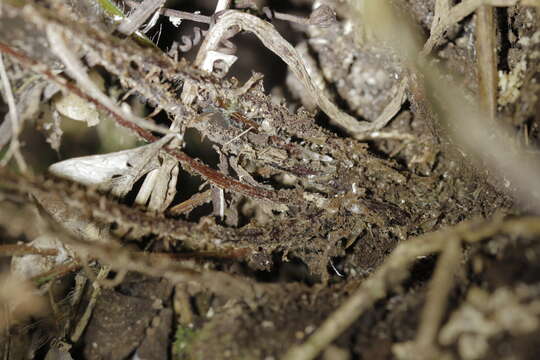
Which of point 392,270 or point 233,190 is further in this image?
point 233,190

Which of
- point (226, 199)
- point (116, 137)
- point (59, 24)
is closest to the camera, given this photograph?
point (59, 24)

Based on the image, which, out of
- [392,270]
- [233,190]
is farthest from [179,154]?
[392,270]

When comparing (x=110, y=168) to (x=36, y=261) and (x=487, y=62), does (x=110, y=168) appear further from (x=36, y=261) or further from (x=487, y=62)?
(x=487, y=62)

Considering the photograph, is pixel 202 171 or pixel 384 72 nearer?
pixel 202 171

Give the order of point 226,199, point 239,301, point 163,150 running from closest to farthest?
point 239,301
point 163,150
point 226,199

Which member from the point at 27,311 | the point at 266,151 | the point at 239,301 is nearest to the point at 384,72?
the point at 266,151

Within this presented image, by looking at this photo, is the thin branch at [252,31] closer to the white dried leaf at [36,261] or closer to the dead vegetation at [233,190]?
the dead vegetation at [233,190]

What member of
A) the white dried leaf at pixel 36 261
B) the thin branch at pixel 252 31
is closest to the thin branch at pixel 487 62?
the thin branch at pixel 252 31

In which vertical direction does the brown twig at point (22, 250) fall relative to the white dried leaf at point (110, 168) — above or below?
below

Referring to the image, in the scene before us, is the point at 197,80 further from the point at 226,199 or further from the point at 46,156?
the point at 46,156
